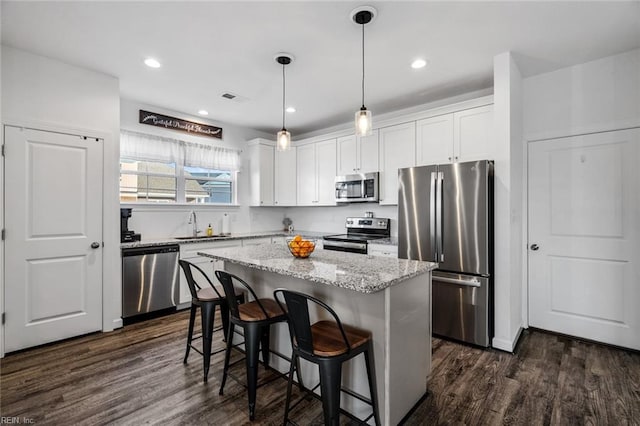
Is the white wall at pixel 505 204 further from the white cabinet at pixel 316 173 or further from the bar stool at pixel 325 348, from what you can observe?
the white cabinet at pixel 316 173

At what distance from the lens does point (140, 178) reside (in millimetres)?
4215

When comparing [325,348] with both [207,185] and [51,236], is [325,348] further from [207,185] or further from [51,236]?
[207,185]

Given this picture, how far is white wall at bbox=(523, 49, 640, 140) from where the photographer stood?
2871 millimetres

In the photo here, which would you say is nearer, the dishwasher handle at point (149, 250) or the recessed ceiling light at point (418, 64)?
the recessed ceiling light at point (418, 64)

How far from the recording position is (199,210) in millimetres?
4762

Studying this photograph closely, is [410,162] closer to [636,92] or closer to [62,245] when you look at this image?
[636,92]

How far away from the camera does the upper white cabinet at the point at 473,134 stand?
3.36m

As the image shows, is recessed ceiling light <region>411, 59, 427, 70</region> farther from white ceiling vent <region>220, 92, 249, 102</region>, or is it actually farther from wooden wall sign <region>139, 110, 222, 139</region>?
wooden wall sign <region>139, 110, 222, 139</region>

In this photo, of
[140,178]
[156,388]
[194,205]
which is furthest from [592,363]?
[140,178]

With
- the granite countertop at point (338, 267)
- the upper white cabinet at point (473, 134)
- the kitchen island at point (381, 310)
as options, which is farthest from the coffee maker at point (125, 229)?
the upper white cabinet at point (473, 134)

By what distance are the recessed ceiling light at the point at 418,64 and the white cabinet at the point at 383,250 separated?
1981 millimetres

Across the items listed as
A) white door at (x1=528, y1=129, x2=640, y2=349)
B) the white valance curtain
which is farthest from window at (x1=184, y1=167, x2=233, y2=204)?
white door at (x1=528, y1=129, x2=640, y2=349)

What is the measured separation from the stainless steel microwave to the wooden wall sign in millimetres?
2116

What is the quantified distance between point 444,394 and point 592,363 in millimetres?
1492
